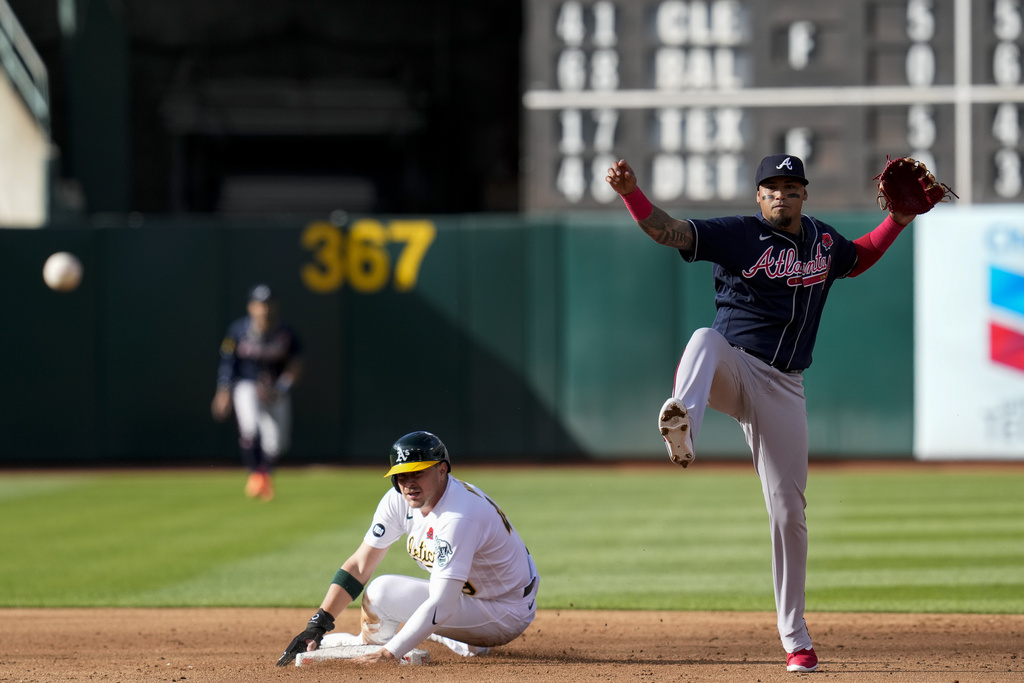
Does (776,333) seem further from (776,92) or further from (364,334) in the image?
(364,334)

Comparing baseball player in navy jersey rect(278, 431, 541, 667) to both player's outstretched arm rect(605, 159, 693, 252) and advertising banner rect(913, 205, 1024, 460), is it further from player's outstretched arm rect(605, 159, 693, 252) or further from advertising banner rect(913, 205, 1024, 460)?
advertising banner rect(913, 205, 1024, 460)

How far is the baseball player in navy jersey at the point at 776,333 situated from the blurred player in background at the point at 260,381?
702cm

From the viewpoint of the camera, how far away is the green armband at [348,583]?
483cm

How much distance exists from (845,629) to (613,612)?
1183 mm

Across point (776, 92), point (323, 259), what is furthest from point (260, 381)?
point (776, 92)

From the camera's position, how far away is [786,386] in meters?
4.58

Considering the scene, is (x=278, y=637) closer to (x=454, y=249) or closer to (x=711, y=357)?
(x=711, y=357)

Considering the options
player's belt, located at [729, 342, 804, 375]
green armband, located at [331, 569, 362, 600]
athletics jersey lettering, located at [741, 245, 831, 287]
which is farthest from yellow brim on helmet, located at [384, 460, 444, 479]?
athletics jersey lettering, located at [741, 245, 831, 287]

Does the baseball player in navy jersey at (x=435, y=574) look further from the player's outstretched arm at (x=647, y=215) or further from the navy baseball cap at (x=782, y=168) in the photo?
the navy baseball cap at (x=782, y=168)

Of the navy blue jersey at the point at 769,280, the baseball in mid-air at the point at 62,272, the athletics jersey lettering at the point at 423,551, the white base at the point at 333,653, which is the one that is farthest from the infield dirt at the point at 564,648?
the baseball in mid-air at the point at 62,272

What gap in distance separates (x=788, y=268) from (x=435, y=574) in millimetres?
1711

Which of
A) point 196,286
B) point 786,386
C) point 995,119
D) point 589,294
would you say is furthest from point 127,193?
point 786,386

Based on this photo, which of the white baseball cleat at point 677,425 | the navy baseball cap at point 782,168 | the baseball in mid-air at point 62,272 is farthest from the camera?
the baseball in mid-air at point 62,272

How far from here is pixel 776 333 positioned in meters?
4.57
